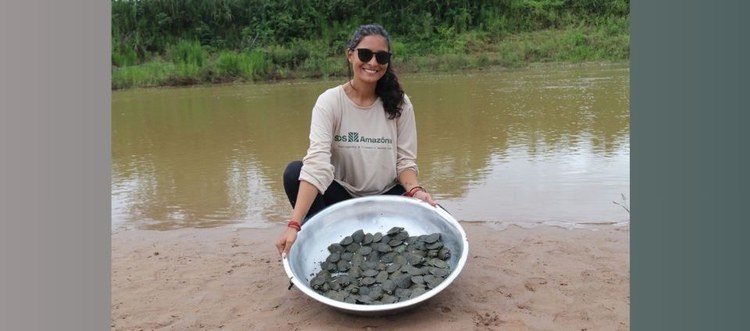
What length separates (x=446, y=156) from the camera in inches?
184

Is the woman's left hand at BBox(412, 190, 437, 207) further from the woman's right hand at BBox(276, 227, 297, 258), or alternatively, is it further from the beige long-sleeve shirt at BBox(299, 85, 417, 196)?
the woman's right hand at BBox(276, 227, 297, 258)

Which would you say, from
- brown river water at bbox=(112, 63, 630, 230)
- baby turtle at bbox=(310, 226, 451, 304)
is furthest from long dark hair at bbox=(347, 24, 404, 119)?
brown river water at bbox=(112, 63, 630, 230)

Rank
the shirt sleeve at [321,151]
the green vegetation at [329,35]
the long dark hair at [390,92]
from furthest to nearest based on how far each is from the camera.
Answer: the green vegetation at [329,35]
the long dark hair at [390,92]
the shirt sleeve at [321,151]

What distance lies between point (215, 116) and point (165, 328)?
6.06 m

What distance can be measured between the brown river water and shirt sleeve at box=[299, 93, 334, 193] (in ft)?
3.81

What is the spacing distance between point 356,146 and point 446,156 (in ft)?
7.74

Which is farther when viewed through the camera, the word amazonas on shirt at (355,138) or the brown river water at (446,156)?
the brown river water at (446,156)

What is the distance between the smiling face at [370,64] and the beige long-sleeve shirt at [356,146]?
12 centimetres

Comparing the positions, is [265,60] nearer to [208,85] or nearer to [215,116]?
[208,85]

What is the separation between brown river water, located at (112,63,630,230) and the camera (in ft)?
11.4

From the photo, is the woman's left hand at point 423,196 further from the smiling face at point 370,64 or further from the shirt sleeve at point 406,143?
the smiling face at point 370,64

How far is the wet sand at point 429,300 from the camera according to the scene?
6.54 ft

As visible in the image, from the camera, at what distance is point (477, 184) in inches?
152

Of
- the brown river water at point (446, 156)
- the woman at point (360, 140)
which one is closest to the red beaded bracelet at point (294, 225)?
the woman at point (360, 140)
